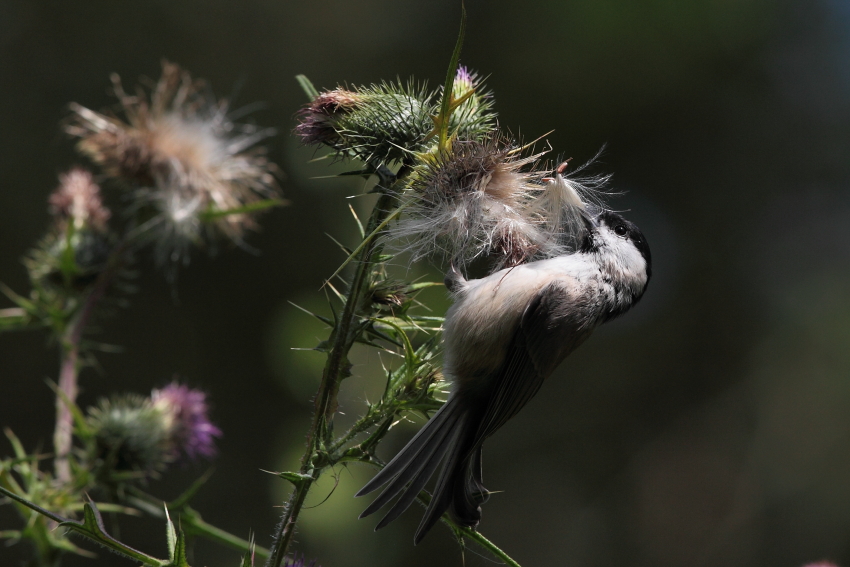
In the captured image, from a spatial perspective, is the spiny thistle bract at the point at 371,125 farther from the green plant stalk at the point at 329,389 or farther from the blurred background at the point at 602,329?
the blurred background at the point at 602,329

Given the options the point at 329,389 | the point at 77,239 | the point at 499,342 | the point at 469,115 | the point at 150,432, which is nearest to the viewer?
the point at 329,389

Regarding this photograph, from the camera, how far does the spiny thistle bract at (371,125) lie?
1.81 m

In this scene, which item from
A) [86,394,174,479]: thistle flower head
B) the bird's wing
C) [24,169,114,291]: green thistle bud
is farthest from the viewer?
[24,169,114,291]: green thistle bud

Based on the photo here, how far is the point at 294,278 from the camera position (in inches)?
248

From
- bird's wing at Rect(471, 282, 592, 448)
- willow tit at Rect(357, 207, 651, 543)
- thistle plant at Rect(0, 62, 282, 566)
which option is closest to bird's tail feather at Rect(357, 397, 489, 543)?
willow tit at Rect(357, 207, 651, 543)

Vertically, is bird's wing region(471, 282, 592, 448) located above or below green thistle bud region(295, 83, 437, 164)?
below

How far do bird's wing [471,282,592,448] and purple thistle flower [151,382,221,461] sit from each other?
58.6 inches

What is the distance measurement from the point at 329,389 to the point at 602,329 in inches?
260

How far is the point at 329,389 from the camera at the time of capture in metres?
1.66

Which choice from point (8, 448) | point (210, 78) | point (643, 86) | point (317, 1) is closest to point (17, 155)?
point (210, 78)

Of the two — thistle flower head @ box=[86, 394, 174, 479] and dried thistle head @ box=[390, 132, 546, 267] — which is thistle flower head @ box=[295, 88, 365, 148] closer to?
dried thistle head @ box=[390, 132, 546, 267]

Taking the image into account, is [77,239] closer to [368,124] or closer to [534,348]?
[368,124]

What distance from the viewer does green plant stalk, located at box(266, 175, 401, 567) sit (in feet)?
4.95

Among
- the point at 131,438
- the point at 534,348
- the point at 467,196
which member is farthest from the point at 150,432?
the point at 467,196
